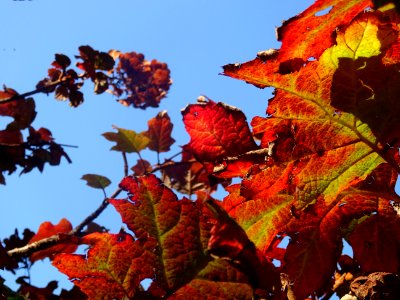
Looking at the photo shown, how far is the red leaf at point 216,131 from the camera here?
0.85 metres

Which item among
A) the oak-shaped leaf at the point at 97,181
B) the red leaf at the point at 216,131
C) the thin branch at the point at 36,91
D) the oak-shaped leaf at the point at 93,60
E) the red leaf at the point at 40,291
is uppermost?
the oak-shaped leaf at the point at 93,60

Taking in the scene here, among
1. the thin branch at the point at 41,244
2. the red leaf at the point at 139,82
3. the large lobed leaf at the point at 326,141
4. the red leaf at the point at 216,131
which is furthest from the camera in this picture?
the red leaf at the point at 139,82

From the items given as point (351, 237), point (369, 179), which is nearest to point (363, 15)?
point (369, 179)

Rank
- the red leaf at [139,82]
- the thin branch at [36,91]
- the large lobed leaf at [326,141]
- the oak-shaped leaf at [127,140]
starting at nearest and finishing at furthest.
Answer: the large lobed leaf at [326,141]
the thin branch at [36,91]
the oak-shaped leaf at [127,140]
the red leaf at [139,82]

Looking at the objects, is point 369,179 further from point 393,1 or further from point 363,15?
point 393,1

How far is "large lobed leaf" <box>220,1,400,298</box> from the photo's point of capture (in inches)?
26.6

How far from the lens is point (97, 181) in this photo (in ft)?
9.07

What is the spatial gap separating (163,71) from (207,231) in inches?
183

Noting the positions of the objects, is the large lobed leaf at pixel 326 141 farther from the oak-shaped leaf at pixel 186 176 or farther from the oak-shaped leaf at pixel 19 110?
the oak-shaped leaf at pixel 19 110

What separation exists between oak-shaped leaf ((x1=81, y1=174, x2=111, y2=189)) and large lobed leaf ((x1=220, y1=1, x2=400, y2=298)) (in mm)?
2088

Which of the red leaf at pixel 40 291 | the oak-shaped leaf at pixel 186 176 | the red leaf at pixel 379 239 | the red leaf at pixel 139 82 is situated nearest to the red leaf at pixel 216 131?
the red leaf at pixel 379 239

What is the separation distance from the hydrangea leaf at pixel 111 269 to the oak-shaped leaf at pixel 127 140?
73.8 inches

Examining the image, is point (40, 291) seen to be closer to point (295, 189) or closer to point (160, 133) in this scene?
point (295, 189)

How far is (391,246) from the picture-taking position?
77cm
